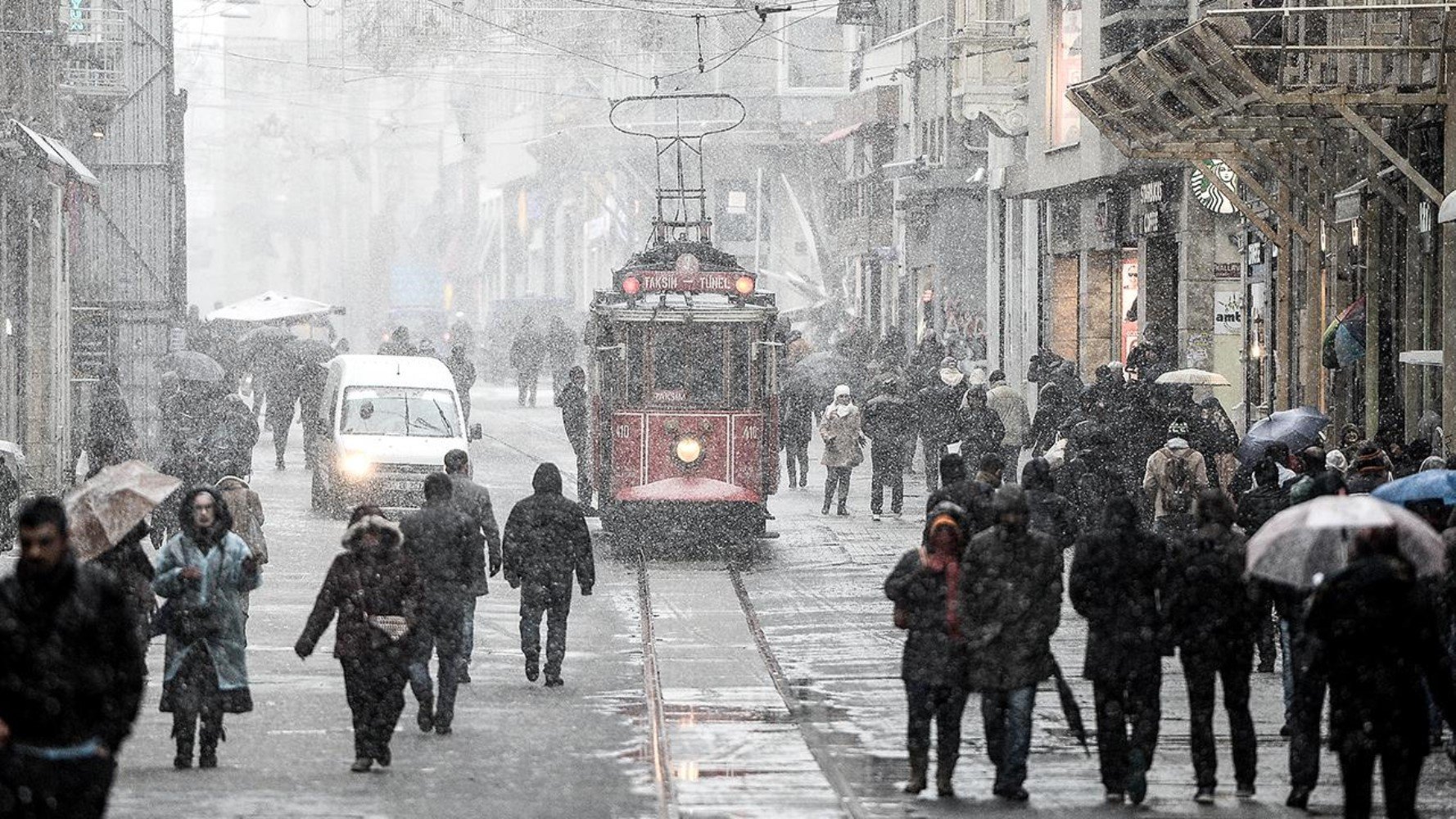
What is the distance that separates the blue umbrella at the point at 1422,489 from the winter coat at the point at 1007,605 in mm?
2320

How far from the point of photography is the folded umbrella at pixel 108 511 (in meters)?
13.3

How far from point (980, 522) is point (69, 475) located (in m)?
17.7

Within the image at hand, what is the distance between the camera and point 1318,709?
40.2ft

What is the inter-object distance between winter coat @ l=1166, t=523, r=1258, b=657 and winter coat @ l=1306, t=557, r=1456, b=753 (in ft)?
6.10

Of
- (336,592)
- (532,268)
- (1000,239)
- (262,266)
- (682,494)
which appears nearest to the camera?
(336,592)

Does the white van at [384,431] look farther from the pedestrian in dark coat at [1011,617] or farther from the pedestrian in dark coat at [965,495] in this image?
the pedestrian in dark coat at [1011,617]

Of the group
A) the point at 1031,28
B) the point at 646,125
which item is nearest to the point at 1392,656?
the point at 1031,28

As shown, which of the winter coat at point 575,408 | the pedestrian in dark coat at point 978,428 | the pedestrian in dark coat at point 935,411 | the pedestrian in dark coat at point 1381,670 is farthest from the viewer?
the pedestrian in dark coat at point 935,411

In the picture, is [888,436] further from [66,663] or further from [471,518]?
[66,663]

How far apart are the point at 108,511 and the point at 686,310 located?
12225 mm

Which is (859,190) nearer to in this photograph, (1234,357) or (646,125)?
(646,125)

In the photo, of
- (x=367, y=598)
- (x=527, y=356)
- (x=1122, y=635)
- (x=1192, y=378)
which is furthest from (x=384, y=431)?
(x=527, y=356)

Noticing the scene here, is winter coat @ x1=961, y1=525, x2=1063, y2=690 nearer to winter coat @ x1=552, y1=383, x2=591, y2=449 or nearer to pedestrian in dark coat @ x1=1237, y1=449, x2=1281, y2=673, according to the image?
pedestrian in dark coat @ x1=1237, y1=449, x2=1281, y2=673

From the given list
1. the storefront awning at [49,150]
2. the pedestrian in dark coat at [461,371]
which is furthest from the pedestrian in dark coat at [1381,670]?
the pedestrian in dark coat at [461,371]
